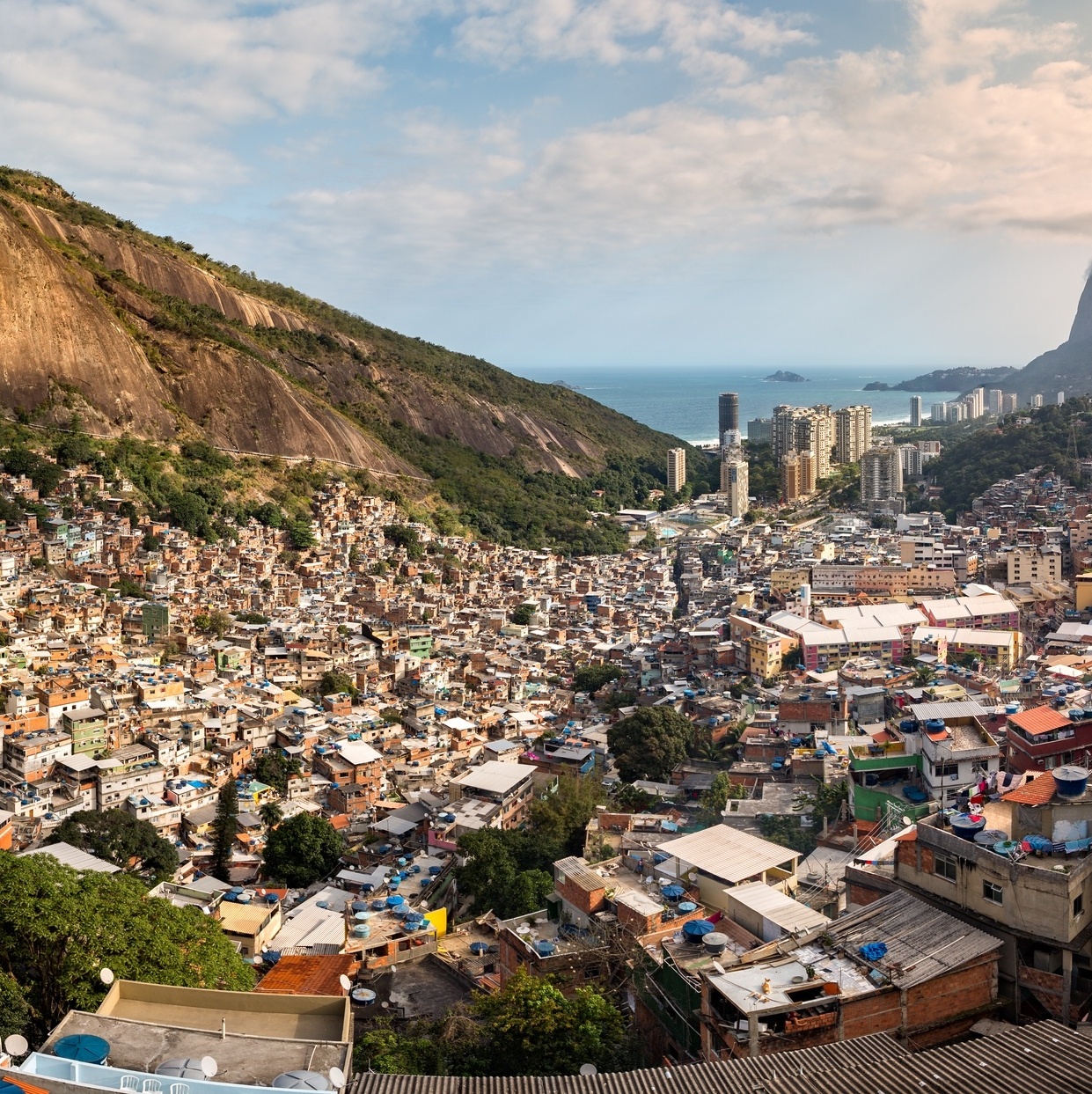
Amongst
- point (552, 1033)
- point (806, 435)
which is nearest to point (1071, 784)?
point (552, 1033)

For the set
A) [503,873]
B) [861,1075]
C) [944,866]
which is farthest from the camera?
[503,873]

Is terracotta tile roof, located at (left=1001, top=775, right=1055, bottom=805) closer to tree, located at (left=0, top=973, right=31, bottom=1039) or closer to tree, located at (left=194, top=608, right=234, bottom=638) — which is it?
tree, located at (left=0, top=973, right=31, bottom=1039)

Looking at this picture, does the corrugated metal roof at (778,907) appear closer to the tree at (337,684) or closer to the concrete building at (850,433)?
the tree at (337,684)

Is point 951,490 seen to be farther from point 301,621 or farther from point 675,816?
point 675,816

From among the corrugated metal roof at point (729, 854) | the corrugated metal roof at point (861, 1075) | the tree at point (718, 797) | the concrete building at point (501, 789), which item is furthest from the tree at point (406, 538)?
the corrugated metal roof at point (861, 1075)

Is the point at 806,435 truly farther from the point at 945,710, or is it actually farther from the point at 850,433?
the point at 945,710
